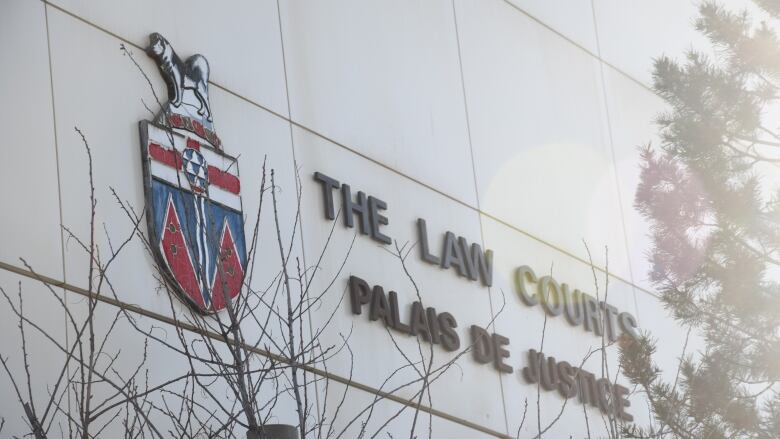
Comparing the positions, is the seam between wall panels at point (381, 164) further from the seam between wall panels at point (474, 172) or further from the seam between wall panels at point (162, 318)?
the seam between wall panels at point (162, 318)

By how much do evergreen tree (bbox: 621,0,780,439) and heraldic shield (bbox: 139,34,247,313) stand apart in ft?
11.9

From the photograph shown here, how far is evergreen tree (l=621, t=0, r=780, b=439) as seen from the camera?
11.6m

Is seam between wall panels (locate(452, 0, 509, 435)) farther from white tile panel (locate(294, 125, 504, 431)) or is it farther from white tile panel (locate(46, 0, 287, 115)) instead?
white tile panel (locate(46, 0, 287, 115))

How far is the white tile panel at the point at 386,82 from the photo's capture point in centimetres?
1101

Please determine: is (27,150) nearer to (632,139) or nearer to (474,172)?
(474,172)

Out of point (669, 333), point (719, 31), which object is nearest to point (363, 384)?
point (719, 31)

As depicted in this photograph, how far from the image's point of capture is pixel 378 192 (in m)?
11.2

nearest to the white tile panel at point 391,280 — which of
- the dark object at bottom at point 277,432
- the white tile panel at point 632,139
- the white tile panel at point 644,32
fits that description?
the dark object at bottom at point 277,432

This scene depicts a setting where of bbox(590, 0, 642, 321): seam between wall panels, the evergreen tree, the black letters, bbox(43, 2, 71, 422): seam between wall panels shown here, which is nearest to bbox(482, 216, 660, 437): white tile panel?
the evergreen tree

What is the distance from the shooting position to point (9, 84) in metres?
8.39

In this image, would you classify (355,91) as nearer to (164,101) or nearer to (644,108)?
(164,101)

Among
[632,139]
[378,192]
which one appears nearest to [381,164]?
[378,192]

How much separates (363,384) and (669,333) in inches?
215

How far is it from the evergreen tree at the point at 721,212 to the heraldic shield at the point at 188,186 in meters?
3.64
